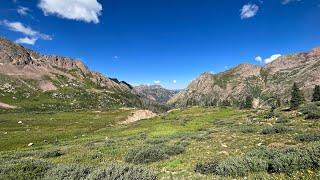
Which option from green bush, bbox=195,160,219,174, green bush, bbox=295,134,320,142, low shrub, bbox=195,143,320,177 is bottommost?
green bush, bbox=195,160,219,174

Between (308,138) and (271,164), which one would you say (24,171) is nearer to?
(271,164)

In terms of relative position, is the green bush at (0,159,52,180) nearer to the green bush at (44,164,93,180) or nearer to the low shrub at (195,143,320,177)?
the green bush at (44,164,93,180)

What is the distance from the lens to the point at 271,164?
1314 centimetres

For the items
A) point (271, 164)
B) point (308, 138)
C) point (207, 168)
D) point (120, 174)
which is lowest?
point (207, 168)

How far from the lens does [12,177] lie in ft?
40.1

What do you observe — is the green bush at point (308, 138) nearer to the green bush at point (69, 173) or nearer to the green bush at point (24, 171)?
the green bush at point (69, 173)

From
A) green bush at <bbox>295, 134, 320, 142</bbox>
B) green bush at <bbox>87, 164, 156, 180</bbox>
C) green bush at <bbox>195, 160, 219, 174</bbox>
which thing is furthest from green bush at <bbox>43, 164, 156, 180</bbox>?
green bush at <bbox>295, 134, 320, 142</bbox>

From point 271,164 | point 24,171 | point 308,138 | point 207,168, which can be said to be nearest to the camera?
point 271,164

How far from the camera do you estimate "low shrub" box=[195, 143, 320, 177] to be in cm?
1188

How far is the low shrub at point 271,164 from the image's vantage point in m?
11.9

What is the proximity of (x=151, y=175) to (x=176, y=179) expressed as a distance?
1.07 m

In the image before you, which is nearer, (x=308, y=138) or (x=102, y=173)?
(x=102, y=173)

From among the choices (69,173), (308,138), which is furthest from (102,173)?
(308,138)

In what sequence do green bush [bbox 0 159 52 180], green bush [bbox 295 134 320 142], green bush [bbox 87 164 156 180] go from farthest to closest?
1. green bush [bbox 295 134 320 142]
2. green bush [bbox 0 159 52 180]
3. green bush [bbox 87 164 156 180]
